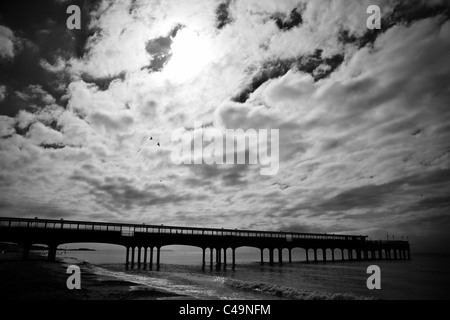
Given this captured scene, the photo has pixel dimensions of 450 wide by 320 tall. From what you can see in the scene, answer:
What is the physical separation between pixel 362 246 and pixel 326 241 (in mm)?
19540

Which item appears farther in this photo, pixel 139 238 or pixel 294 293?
pixel 139 238

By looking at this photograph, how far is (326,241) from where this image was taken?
85.2 meters

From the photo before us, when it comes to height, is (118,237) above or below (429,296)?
above

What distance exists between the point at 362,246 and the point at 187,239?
217 feet

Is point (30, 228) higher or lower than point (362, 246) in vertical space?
higher
